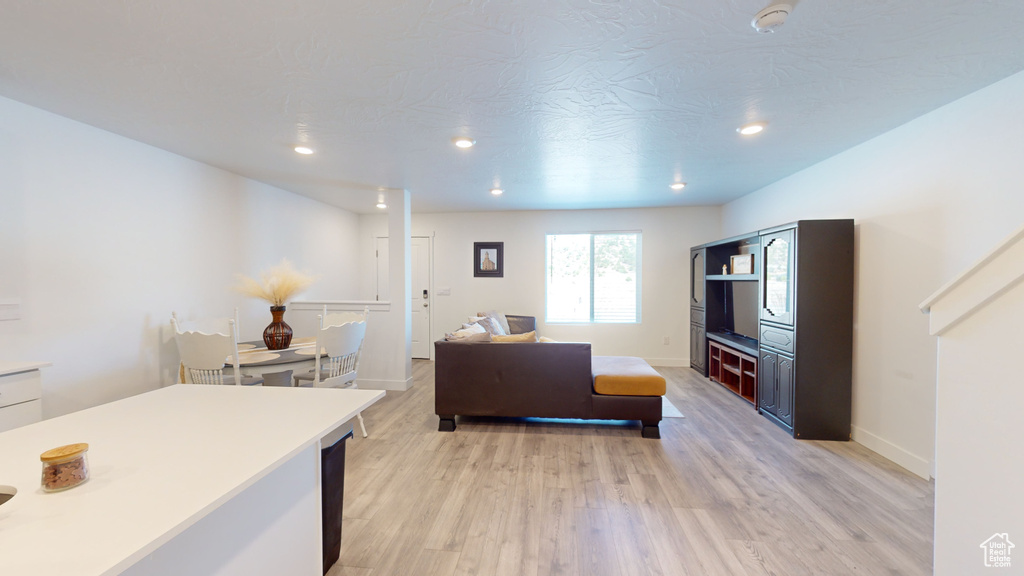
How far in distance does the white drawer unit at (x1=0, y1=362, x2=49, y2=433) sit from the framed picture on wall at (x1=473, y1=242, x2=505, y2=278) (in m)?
4.44

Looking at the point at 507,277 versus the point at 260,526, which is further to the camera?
the point at 507,277

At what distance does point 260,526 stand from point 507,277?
4.89 metres

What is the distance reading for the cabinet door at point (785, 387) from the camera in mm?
2996

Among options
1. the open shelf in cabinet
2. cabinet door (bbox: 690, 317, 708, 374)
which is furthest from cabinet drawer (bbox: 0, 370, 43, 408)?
cabinet door (bbox: 690, 317, 708, 374)

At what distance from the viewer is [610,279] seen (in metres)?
5.67

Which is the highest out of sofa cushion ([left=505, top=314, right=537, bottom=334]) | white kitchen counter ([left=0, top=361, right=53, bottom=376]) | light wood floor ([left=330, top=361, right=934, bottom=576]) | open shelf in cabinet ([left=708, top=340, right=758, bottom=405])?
white kitchen counter ([left=0, top=361, right=53, bottom=376])

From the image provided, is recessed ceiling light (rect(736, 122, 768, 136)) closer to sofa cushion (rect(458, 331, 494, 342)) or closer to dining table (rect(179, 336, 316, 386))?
sofa cushion (rect(458, 331, 494, 342))

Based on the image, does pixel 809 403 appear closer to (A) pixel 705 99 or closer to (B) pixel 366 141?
(A) pixel 705 99

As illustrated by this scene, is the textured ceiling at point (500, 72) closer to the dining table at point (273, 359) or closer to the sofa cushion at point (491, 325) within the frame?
the dining table at point (273, 359)

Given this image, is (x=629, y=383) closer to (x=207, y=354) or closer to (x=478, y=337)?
(x=478, y=337)

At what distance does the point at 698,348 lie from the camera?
5055 millimetres

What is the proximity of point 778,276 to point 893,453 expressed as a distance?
1458 mm

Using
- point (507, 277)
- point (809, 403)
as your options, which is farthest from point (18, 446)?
point (507, 277)

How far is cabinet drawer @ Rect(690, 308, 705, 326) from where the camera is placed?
194 inches
